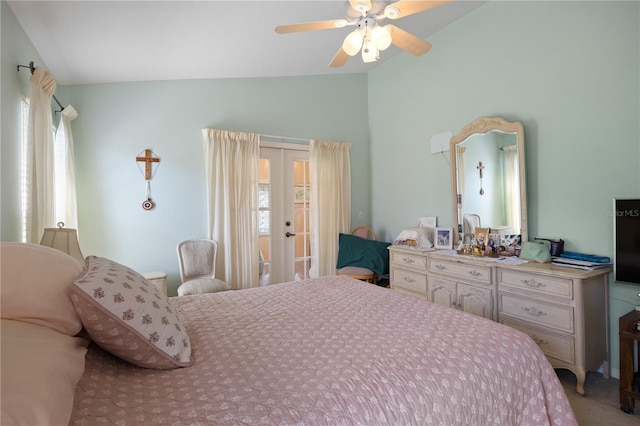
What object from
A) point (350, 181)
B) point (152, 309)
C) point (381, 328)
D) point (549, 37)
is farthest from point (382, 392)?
point (350, 181)

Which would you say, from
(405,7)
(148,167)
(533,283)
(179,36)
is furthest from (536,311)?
(148,167)

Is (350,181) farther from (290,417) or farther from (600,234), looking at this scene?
(290,417)

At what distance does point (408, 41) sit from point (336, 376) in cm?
206

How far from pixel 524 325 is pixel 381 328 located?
1.56 m

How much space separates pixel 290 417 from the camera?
0.83 metres

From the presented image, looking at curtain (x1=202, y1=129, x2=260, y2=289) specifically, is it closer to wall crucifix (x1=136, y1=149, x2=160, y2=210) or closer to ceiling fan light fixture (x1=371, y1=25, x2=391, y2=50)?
wall crucifix (x1=136, y1=149, x2=160, y2=210)

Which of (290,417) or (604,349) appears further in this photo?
(604,349)

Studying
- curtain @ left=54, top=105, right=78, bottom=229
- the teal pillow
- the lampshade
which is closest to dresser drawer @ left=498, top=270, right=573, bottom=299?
the teal pillow

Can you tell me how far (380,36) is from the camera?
1838mm

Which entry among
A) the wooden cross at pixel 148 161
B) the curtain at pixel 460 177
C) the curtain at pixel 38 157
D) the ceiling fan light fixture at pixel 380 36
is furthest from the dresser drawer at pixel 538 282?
the wooden cross at pixel 148 161

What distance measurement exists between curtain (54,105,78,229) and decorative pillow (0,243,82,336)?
213 centimetres

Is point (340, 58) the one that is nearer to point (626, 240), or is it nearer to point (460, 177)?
point (460, 177)

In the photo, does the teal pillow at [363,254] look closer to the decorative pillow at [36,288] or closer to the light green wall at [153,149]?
the light green wall at [153,149]

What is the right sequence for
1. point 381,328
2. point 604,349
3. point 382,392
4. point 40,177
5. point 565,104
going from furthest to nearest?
point 565,104 → point 604,349 → point 40,177 → point 381,328 → point 382,392
